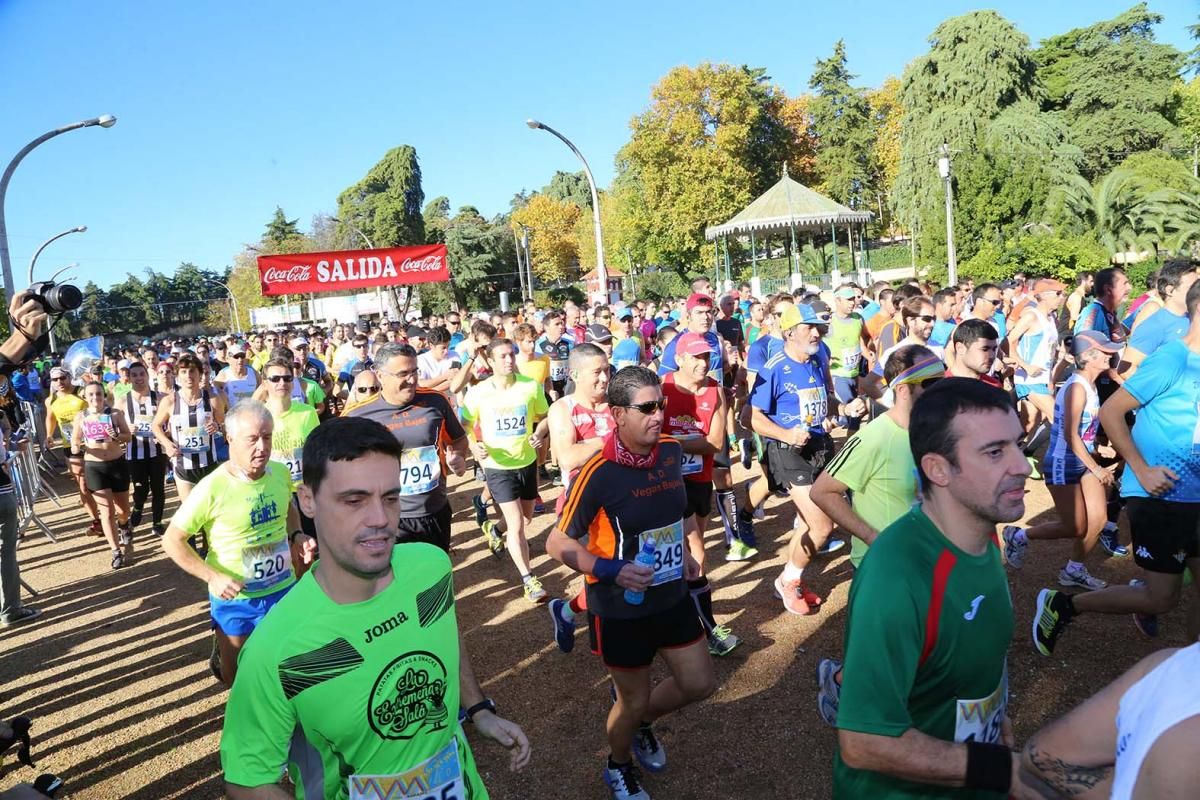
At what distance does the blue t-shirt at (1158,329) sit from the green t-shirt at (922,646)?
4.45 meters

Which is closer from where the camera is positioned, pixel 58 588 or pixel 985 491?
pixel 985 491

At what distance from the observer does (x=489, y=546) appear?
26.6 ft

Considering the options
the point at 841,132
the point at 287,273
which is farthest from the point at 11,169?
the point at 841,132

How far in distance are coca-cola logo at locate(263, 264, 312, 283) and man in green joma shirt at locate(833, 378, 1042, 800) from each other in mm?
21862

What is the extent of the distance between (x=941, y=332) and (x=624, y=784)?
25.9 ft

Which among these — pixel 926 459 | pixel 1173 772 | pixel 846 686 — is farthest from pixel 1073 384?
pixel 1173 772

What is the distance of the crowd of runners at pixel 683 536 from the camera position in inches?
78.2

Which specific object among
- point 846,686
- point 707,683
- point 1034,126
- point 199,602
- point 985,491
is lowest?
point 199,602

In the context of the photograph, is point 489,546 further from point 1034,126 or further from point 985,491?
point 1034,126

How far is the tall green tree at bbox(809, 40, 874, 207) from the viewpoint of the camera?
52750 millimetres

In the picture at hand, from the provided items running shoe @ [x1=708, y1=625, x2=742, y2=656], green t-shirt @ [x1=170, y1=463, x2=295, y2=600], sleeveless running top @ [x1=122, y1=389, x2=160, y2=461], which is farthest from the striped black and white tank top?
running shoe @ [x1=708, y1=625, x2=742, y2=656]

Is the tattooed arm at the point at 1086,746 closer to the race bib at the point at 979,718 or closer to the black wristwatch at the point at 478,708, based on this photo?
the race bib at the point at 979,718

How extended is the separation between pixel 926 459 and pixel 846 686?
0.69 m

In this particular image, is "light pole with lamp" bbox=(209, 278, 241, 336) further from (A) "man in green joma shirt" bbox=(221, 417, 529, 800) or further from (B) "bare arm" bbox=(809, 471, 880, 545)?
(A) "man in green joma shirt" bbox=(221, 417, 529, 800)
